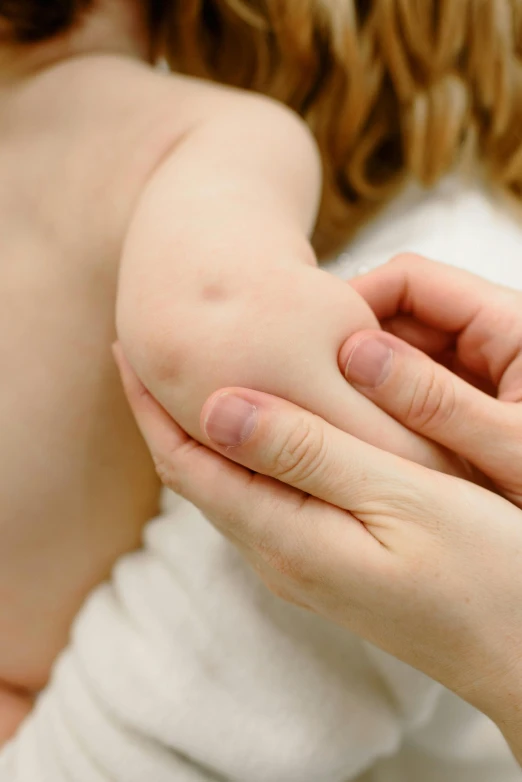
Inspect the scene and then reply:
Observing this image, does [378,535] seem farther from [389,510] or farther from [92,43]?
[92,43]

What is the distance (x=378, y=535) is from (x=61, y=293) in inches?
15.1

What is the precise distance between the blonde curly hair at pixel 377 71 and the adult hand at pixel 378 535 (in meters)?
0.56

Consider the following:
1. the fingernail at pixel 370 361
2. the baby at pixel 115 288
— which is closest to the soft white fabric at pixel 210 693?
the baby at pixel 115 288

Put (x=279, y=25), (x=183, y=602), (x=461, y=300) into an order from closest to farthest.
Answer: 1. (x=461, y=300)
2. (x=183, y=602)
3. (x=279, y=25)

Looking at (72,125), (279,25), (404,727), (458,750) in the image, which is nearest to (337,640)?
(404,727)

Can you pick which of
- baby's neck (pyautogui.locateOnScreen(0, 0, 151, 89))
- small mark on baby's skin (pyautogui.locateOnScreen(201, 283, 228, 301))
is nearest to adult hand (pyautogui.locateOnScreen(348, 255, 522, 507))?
small mark on baby's skin (pyautogui.locateOnScreen(201, 283, 228, 301))

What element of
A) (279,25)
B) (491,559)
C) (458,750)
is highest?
(279,25)

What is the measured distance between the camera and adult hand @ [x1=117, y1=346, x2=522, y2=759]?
464 mm

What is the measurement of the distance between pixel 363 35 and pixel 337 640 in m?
0.72

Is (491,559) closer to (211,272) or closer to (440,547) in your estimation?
(440,547)

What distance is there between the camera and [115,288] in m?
0.66

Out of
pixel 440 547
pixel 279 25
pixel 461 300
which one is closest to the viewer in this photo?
pixel 440 547

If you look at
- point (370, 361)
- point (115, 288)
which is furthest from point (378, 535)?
point (115, 288)

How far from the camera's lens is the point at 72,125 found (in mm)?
667
